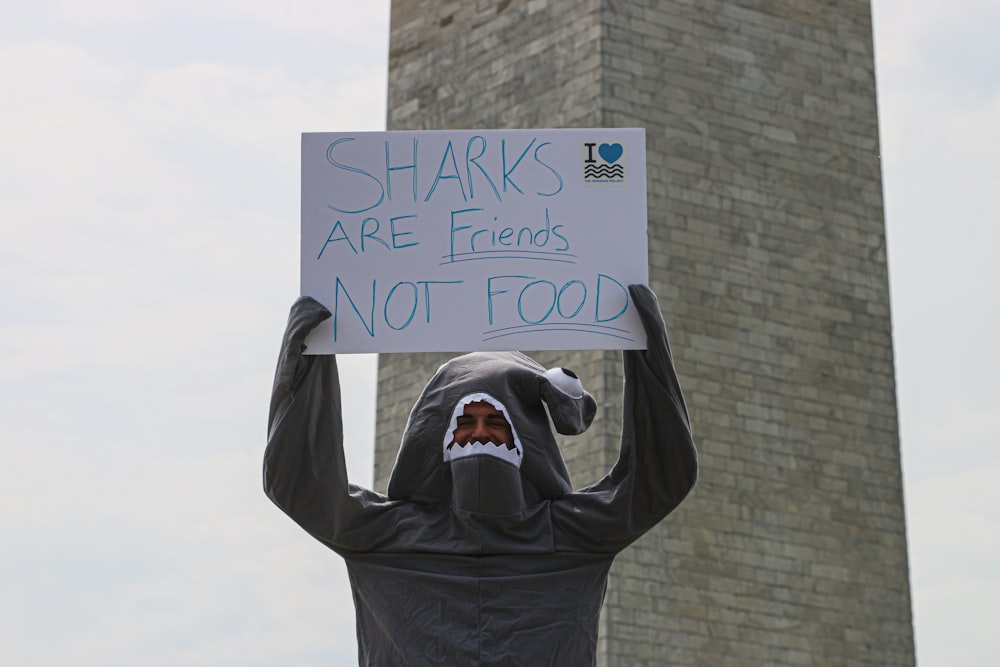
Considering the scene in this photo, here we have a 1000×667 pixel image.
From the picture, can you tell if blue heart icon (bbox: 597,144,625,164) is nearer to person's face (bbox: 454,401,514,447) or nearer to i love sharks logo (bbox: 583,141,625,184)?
i love sharks logo (bbox: 583,141,625,184)

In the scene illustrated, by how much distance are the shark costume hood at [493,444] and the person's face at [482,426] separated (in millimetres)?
10

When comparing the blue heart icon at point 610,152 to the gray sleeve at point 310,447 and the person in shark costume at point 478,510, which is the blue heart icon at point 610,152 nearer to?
the person in shark costume at point 478,510

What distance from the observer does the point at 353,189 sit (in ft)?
14.4

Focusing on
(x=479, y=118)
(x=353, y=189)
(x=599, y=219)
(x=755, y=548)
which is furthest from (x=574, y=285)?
(x=479, y=118)

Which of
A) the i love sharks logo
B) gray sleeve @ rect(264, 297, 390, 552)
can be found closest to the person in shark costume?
gray sleeve @ rect(264, 297, 390, 552)

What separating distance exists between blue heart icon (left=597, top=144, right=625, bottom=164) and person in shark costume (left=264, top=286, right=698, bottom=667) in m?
0.28

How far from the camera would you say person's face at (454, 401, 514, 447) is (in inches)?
167

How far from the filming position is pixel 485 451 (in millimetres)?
4211

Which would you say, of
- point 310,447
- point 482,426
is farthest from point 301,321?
point 482,426

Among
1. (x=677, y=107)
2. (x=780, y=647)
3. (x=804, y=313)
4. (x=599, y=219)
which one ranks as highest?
(x=677, y=107)

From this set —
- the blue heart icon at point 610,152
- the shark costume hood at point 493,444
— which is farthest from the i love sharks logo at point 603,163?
the shark costume hood at point 493,444

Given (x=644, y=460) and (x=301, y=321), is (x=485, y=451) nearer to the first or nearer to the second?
(x=644, y=460)

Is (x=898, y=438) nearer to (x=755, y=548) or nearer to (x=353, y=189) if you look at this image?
(x=755, y=548)

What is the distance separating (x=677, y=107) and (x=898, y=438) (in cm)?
340
